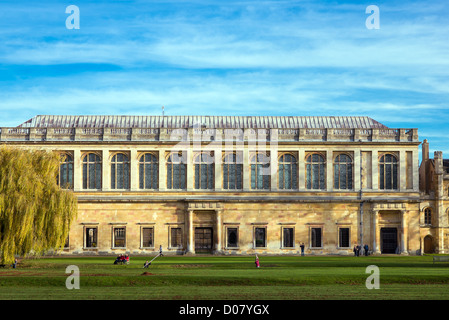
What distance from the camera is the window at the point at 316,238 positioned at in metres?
74.9

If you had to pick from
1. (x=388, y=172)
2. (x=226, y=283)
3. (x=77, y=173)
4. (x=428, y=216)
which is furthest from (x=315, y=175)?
(x=226, y=283)

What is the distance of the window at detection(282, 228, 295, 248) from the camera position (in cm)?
7475

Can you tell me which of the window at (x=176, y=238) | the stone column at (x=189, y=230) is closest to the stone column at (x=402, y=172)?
the stone column at (x=189, y=230)

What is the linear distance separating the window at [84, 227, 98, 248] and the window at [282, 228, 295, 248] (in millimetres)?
19637

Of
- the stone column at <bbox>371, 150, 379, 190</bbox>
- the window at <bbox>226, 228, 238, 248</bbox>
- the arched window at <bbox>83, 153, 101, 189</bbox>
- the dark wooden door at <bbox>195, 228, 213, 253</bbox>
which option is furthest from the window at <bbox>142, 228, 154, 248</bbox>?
the stone column at <bbox>371, 150, 379, 190</bbox>

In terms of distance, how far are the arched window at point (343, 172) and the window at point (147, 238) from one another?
65.7 ft

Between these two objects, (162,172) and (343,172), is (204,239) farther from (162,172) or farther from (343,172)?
(343,172)

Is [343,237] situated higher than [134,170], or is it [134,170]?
[134,170]

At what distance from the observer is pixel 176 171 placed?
7500cm

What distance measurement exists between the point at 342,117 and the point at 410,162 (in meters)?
10.1

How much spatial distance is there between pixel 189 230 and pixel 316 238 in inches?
526

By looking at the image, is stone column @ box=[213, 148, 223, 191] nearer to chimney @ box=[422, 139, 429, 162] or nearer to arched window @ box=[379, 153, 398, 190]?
arched window @ box=[379, 153, 398, 190]
